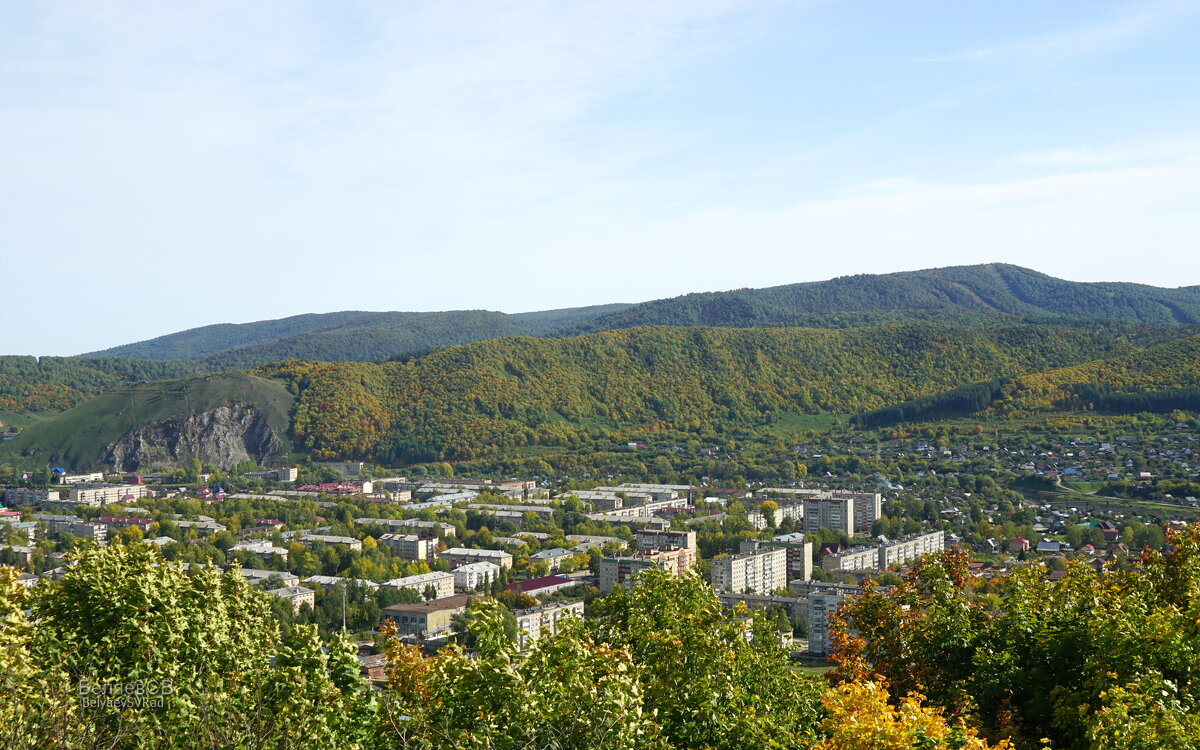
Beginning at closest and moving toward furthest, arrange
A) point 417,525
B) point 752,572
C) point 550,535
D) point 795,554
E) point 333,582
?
point 333,582, point 752,572, point 795,554, point 550,535, point 417,525

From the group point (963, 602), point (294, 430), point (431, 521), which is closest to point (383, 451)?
point (294, 430)

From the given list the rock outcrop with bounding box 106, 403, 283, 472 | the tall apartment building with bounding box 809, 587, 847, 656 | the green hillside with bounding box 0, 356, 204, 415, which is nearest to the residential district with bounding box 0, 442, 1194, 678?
the tall apartment building with bounding box 809, 587, 847, 656

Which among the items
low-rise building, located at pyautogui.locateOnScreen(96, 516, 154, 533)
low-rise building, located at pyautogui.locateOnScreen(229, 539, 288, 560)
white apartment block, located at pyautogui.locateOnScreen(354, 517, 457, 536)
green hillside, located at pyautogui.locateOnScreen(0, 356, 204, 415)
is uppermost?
green hillside, located at pyautogui.locateOnScreen(0, 356, 204, 415)

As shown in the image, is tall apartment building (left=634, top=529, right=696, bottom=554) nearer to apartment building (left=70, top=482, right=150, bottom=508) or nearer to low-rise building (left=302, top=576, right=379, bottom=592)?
low-rise building (left=302, top=576, right=379, bottom=592)

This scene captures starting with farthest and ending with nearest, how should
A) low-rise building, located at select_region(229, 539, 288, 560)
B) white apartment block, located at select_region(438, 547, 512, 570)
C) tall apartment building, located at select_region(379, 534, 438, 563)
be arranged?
tall apartment building, located at select_region(379, 534, 438, 563) → white apartment block, located at select_region(438, 547, 512, 570) → low-rise building, located at select_region(229, 539, 288, 560)

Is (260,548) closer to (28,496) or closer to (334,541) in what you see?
(334,541)

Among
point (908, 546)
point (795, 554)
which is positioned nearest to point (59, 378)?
point (795, 554)
